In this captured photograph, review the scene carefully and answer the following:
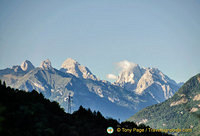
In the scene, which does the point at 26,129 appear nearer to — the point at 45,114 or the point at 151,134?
the point at 45,114

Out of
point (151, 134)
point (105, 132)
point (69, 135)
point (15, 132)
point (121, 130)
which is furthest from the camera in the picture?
point (151, 134)

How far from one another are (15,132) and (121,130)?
8447cm

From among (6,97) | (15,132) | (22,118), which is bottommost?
(15,132)

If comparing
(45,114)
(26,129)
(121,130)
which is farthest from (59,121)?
(121,130)

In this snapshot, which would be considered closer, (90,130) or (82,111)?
(90,130)

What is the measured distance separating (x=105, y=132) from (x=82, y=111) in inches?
1506

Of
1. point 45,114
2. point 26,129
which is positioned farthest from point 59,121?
point 26,129

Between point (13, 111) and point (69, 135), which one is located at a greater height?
point (13, 111)

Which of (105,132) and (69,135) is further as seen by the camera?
(105,132)

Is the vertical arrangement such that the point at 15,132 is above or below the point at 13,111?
below

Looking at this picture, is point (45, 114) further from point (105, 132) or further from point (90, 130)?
point (105, 132)

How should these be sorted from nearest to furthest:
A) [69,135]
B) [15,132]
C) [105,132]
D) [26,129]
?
[15,132]
[26,129]
[69,135]
[105,132]

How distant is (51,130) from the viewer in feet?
314

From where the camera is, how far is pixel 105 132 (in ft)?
420
